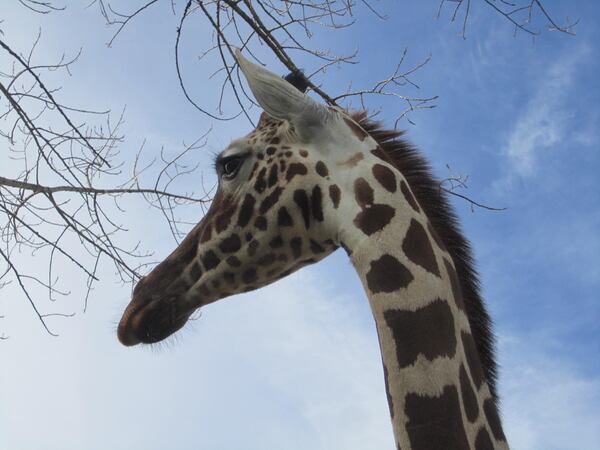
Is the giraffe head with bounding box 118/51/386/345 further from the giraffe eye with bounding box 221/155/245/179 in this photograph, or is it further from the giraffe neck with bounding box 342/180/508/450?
the giraffe neck with bounding box 342/180/508/450

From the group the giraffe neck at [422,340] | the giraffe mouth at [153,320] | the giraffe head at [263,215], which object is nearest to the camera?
the giraffe neck at [422,340]

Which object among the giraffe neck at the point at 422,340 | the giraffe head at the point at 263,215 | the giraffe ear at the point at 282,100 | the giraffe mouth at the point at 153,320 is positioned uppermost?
the giraffe ear at the point at 282,100

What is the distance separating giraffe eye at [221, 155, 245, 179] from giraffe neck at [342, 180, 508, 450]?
57cm

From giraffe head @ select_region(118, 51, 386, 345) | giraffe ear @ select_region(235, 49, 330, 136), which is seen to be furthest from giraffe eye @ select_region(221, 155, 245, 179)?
giraffe ear @ select_region(235, 49, 330, 136)

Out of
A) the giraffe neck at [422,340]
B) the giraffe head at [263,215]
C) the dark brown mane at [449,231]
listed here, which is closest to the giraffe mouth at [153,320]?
the giraffe head at [263,215]

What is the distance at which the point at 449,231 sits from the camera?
2.81m

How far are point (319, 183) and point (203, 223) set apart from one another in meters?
0.55

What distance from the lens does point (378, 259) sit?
237cm

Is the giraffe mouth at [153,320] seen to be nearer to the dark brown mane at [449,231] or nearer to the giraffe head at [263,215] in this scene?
the giraffe head at [263,215]

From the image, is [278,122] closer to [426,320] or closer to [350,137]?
[350,137]

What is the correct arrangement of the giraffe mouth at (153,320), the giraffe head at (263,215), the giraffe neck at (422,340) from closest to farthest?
the giraffe neck at (422,340), the giraffe head at (263,215), the giraffe mouth at (153,320)

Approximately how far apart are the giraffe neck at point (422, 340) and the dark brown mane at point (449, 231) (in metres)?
0.28

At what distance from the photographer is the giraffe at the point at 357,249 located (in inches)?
86.7

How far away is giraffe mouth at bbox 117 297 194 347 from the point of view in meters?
2.75
